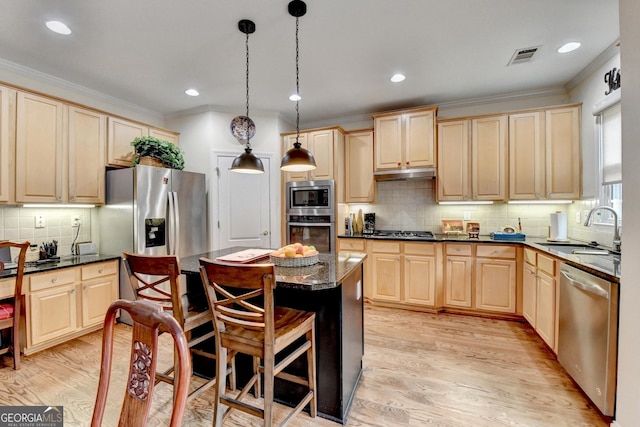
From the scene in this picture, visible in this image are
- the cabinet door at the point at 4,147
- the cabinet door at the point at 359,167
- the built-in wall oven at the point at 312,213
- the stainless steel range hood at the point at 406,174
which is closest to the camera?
the cabinet door at the point at 4,147

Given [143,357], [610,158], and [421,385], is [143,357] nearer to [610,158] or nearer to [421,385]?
[421,385]

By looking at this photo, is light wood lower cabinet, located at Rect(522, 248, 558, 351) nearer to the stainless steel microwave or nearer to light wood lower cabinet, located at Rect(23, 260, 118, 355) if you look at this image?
the stainless steel microwave

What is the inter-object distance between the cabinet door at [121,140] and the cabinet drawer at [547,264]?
4498mm

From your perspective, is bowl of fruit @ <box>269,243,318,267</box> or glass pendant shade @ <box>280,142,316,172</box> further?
glass pendant shade @ <box>280,142,316,172</box>

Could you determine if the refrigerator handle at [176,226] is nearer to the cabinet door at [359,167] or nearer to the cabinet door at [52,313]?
the cabinet door at [52,313]

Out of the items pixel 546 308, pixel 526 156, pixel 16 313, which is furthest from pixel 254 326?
pixel 526 156

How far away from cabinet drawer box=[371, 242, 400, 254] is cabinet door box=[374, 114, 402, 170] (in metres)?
1.03

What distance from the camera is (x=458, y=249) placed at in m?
3.38

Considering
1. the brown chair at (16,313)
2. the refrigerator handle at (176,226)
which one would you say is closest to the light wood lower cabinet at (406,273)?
the refrigerator handle at (176,226)

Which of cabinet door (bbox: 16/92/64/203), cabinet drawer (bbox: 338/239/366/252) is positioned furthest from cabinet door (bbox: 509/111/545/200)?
cabinet door (bbox: 16/92/64/203)

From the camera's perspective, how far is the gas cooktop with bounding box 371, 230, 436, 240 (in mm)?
3564

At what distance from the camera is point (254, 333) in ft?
5.01

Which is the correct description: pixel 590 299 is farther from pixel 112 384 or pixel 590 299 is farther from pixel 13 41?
pixel 13 41

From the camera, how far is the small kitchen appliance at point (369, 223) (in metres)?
4.17
